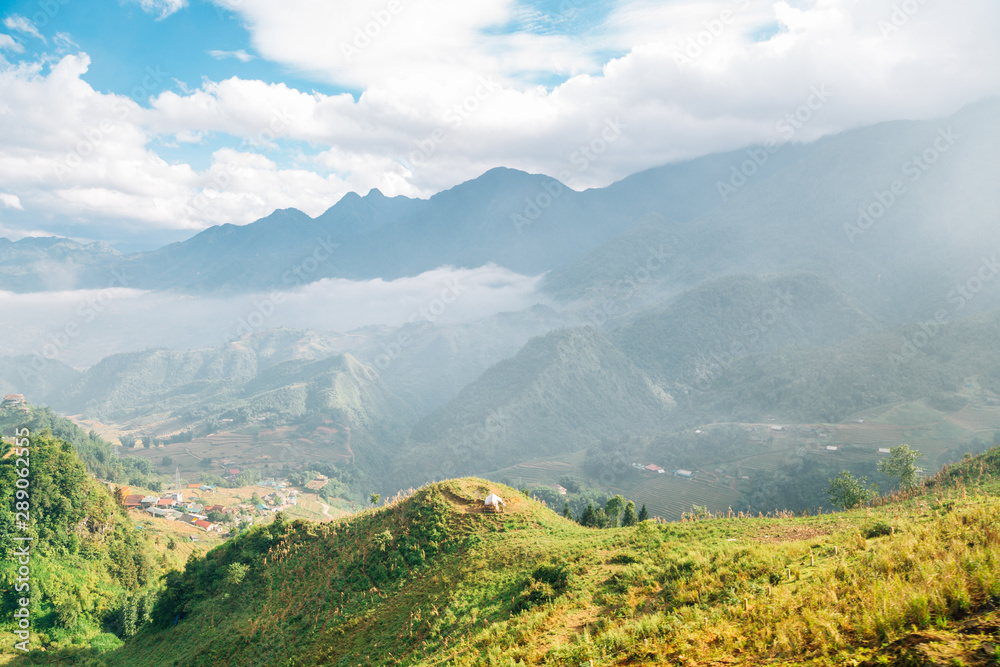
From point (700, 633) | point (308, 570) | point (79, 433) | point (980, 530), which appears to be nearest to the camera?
point (700, 633)

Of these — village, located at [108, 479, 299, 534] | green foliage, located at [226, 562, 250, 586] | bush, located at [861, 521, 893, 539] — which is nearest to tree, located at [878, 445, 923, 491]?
bush, located at [861, 521, 893, 539]

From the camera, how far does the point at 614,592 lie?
2153 cm

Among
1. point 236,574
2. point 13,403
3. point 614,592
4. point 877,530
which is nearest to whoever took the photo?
point 877,530

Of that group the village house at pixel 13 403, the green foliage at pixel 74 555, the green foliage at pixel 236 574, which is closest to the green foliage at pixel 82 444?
the village house at pixel 13 403

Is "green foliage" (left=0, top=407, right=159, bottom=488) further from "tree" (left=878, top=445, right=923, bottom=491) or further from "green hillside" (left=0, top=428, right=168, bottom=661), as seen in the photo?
"tree" (left=878, top=445, right=923, bottom=491)

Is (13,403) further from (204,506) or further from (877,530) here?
(877,530)

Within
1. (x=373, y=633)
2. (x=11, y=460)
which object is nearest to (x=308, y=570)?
(x=373, y=633)

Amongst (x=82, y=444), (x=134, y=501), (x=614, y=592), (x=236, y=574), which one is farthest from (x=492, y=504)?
(x=82, y=444)

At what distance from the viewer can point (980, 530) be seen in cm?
1548

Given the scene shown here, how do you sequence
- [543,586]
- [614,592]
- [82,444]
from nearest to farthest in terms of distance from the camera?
[614,592]
[543,586]
[82,444]

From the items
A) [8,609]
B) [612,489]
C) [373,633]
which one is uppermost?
[373,633]

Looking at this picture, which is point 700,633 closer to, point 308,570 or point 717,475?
point 308,570

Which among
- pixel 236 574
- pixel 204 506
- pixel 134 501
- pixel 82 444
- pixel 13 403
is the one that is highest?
pixel 13 403

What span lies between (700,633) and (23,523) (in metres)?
70.0
